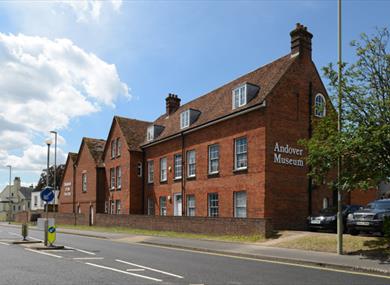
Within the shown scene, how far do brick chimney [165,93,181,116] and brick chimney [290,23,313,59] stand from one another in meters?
16.2

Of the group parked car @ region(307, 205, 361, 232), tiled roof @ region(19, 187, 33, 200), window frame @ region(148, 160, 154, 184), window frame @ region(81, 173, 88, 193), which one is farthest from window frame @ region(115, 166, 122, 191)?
tiled roof @ region(19, 187, 33, 200)

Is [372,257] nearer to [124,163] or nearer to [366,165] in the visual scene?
[366,165]

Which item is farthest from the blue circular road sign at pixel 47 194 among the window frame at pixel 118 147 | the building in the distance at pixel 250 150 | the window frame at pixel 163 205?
the window frame at pixel 118 147

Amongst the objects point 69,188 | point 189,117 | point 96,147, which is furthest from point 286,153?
point 69,188

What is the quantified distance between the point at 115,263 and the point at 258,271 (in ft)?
14.0

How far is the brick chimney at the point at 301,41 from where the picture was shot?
1025 inches

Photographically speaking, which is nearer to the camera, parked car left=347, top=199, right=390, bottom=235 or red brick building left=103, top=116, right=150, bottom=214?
parked car left=347, top=199, right=390, bottom=235

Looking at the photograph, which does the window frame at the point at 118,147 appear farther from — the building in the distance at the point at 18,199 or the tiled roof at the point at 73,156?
the building in the distance at the point at 18,199

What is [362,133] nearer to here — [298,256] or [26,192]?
[298,256]

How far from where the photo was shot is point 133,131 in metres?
41.4

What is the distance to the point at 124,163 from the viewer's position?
3928 centimetres

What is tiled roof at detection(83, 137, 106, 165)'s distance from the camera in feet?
148

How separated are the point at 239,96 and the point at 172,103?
1493 cm

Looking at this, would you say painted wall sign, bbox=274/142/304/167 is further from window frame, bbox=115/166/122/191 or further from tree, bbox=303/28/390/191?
window frame, bbox=115/166/122/191
